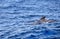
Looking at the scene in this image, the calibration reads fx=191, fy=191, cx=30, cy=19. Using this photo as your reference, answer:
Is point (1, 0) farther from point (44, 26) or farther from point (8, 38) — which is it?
point (8, 38)

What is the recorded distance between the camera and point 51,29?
43.6 ft

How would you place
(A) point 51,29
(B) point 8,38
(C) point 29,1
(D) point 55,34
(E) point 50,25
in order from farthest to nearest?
(C) point 29,1 → (E) point 50,25 → (A) point 51,29 → (D) point 55,34 → (B) point 8,38

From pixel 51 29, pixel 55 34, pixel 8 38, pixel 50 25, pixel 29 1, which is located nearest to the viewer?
pixel 8 38

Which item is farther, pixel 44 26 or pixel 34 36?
pixel 44 26

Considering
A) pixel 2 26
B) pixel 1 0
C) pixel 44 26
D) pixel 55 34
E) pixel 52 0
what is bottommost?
pixel 55 34

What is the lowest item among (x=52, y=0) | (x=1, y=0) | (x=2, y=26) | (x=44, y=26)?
(x=44, y=26)

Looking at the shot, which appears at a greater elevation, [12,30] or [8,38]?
[12,30]

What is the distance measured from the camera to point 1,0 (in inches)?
1088

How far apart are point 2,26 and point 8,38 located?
2644mm

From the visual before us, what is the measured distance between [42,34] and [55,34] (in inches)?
33.5

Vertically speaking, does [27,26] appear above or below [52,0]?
below

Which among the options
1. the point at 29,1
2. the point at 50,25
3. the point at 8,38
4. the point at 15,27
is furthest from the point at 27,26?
the point at 29,1

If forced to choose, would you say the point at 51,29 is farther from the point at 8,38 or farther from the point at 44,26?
the point at 8,38

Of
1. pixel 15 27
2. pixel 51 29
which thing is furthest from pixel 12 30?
pixel 51 29
